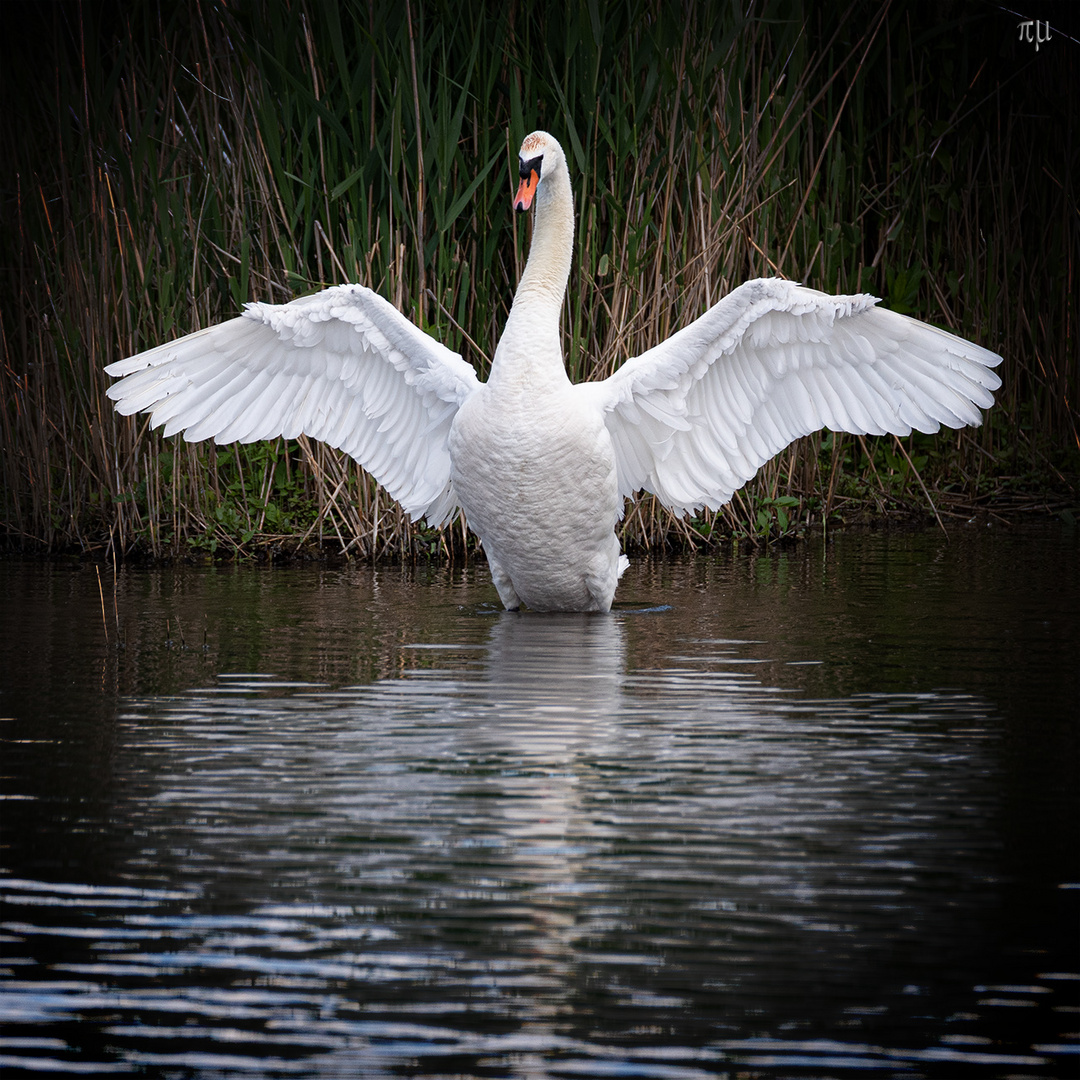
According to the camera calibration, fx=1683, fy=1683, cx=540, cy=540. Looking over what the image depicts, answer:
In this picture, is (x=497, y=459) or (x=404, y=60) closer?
(x=497, y=459)

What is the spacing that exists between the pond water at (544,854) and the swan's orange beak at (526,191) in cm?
196

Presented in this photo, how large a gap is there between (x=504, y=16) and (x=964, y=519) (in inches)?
178

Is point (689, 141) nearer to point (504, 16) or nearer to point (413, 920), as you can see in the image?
point (504, 16)

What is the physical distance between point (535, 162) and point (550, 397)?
4.06ft

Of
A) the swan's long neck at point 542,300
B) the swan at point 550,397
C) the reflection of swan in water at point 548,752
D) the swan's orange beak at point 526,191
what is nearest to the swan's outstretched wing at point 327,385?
the swan at point 550,397

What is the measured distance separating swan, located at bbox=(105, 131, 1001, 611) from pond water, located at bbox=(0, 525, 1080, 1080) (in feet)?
2.87

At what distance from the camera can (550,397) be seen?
7035mm

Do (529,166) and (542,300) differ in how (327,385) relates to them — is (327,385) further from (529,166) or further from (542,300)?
(529,166)

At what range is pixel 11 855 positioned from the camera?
3588mm

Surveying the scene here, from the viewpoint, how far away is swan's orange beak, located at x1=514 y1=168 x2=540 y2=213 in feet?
24.0

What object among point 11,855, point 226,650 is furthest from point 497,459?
point 11,855
